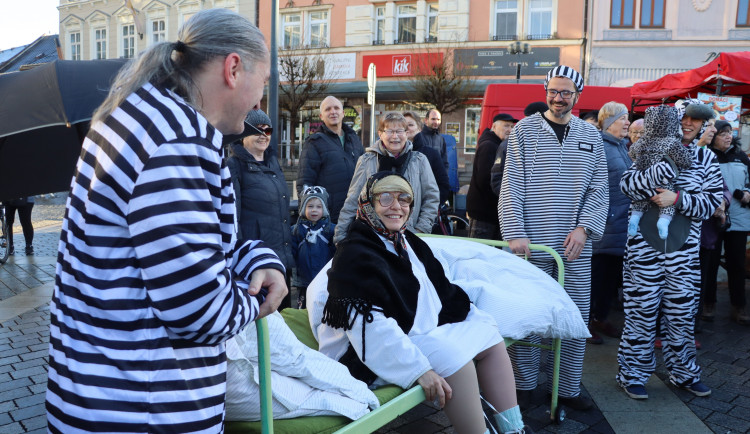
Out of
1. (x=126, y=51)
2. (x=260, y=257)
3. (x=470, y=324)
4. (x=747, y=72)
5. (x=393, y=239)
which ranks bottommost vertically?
(x=470, y=324)

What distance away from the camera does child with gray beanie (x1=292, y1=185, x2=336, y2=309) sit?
5.18 m

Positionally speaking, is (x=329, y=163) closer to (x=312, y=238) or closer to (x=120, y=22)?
(x=312, y=238)

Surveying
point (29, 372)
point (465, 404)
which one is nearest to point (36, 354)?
point (29, 372)

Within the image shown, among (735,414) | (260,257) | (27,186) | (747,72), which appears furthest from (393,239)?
(747,72)

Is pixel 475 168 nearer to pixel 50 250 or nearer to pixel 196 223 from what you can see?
pixel 196 223

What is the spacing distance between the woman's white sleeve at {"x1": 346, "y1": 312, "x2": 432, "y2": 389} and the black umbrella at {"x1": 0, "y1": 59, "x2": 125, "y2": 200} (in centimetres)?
195

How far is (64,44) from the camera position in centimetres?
3481

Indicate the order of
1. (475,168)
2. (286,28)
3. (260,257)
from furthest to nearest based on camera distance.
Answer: (286,28)
(475,168)
(260,257)

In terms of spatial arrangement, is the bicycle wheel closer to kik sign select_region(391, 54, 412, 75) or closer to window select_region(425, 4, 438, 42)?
kik sign select_region(391, 54, 412, 75)

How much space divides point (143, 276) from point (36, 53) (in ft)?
136

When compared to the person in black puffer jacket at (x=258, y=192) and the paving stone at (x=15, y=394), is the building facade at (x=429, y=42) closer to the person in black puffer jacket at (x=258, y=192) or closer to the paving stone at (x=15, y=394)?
the person in black puffer jacket at (x=258, y=192)

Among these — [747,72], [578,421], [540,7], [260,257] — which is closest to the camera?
[260,257]

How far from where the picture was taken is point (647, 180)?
13.9 ft

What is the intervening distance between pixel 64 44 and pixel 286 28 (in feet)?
50.0
